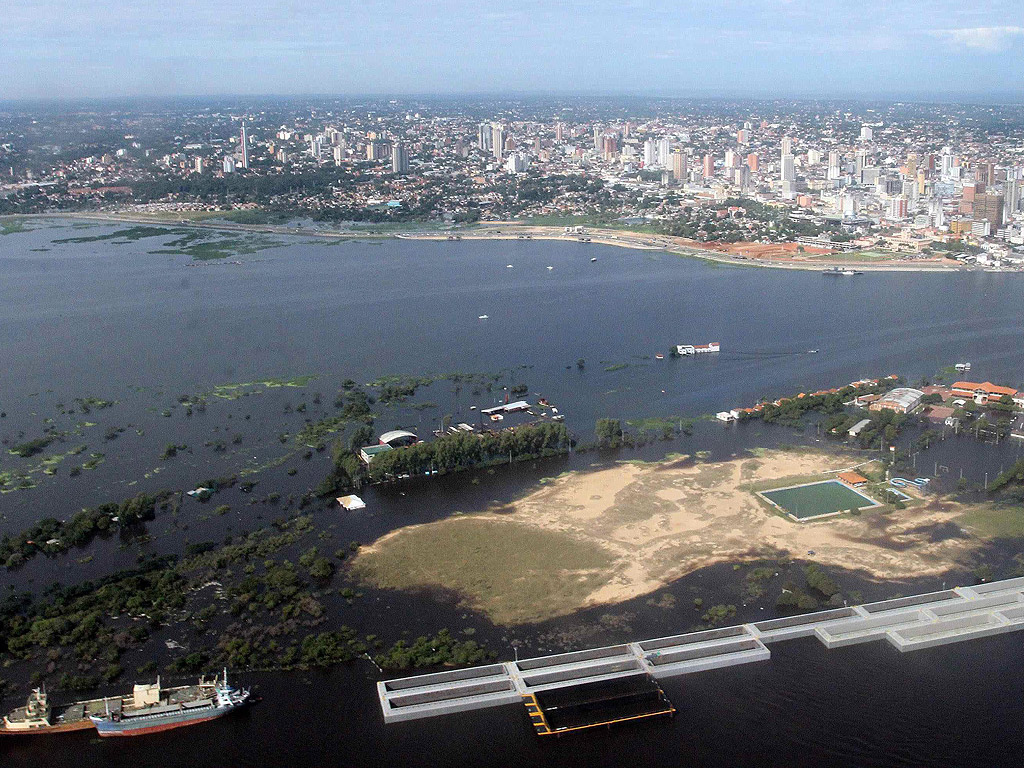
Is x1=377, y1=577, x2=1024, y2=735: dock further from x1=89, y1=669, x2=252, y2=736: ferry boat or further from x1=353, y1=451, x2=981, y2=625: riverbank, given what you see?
x1=89, y1=669, x2=252, y2=736: ferry boat

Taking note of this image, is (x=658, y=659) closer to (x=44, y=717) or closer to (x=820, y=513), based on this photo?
(x=820, y=513)

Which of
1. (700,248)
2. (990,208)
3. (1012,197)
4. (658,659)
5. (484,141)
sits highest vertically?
(484,141)

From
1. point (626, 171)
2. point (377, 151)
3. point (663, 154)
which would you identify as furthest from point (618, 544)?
point (377, 151)

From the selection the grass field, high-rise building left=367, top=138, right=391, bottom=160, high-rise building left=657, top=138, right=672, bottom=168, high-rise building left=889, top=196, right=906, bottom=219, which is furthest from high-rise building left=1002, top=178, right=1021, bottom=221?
high-rise building left=367, top=138, right=391, bottom=160

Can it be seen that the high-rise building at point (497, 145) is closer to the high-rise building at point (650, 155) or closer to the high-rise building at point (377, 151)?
the high-rise building at point (377, 151)

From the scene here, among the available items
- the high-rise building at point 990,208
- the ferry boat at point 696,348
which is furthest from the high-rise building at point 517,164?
the ferry boat at point 696,348

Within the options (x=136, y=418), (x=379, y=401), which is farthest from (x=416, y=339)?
(x=136, y=418)

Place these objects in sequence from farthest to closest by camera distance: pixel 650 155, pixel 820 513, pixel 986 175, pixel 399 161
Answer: pixel 650 155 → pixel 399 161 → pixel 986 175 → pixel 820 513

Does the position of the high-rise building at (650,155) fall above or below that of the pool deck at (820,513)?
above
